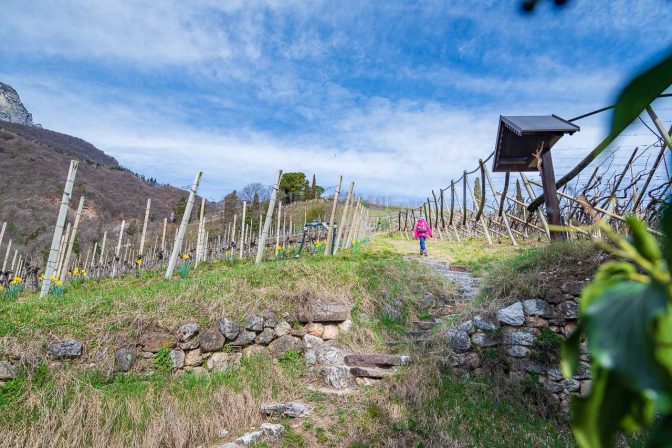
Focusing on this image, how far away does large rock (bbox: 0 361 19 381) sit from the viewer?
3.59m

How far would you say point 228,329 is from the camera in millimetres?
4848

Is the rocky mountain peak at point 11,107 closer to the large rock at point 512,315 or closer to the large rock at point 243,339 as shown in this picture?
the large rock at point 243,339

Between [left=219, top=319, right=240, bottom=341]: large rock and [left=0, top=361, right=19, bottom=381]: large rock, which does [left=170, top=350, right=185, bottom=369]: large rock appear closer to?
[left=219, top=319, right=240, bottom=341]: large rock

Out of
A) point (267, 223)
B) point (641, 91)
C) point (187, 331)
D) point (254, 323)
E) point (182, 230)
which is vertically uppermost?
point (267, 223)

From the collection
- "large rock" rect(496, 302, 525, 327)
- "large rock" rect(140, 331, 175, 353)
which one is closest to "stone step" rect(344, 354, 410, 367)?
"large rock" rect(496, 302, 525, 327)

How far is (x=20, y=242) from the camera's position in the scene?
21.8m

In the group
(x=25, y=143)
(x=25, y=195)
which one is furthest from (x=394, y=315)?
(x=25, y=143)

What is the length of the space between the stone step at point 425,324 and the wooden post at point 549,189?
2.24m

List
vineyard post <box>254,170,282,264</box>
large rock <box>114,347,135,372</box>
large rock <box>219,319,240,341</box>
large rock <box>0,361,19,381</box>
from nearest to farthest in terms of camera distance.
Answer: large rock <box>0,361,19,381</box> → large rock <box>114,347,135,372</box> → large rock <box>219,319,240,341</box> → vineyard post <box>254,170,282,264</box>

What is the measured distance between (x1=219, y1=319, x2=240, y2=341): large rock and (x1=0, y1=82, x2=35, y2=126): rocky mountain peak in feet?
266

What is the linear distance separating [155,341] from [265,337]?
1.41 m

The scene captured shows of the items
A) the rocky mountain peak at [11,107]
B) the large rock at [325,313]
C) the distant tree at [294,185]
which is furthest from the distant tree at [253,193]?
the rocky mountain peak at [11,107]

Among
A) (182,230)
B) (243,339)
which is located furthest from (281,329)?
(182,230)

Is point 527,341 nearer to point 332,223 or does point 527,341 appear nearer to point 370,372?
point 370,372
